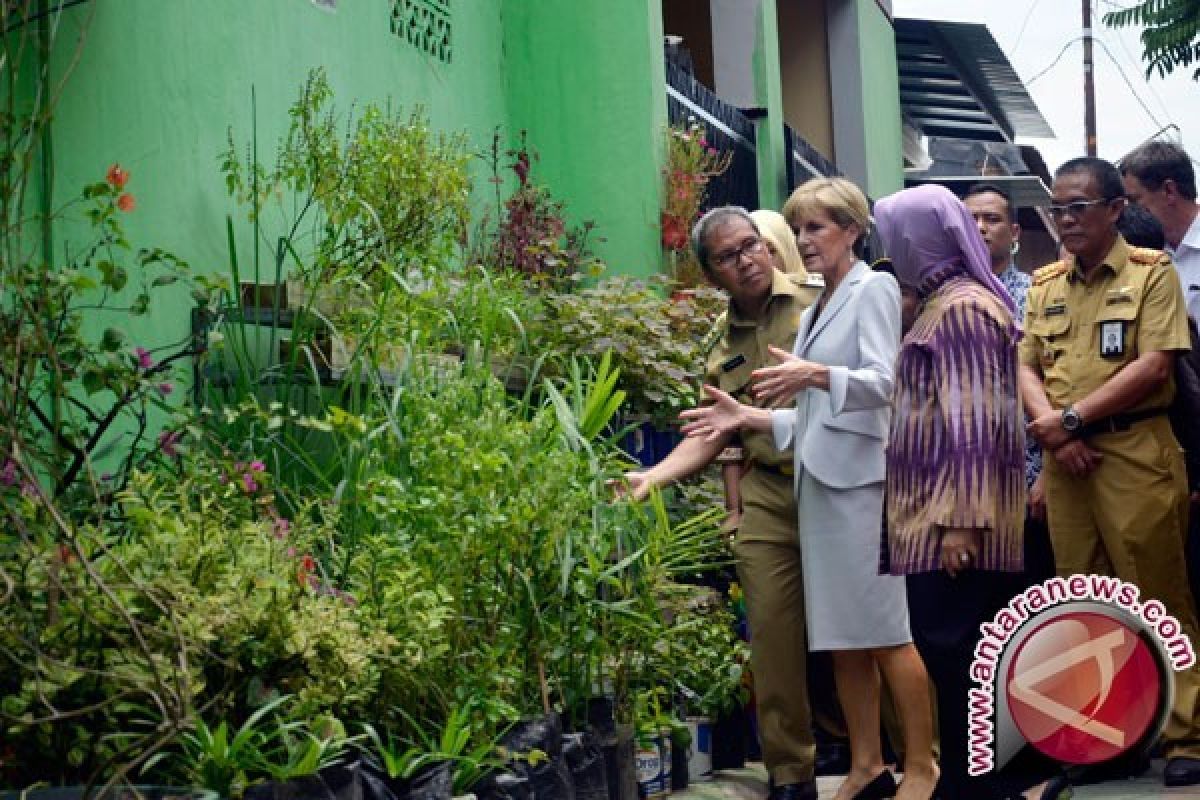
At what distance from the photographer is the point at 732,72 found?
11.9 m

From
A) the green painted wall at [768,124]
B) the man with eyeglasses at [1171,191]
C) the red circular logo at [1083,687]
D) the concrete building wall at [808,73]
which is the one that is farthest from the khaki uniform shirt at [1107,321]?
the concrete building wall at [808,73]

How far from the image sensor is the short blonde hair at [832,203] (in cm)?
614

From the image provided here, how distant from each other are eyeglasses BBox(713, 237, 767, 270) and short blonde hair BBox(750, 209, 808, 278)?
0.51 meters

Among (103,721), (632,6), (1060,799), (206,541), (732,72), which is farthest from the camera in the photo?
→ (732,72)

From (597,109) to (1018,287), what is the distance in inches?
92.6

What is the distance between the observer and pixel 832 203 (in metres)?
6.14

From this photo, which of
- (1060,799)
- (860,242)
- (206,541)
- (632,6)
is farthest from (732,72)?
(206,541)

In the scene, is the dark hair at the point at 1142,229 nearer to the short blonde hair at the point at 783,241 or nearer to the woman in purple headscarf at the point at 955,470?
the short blonde hair at the point at 783,241

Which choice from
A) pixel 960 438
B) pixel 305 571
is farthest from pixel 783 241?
pixel 305 571

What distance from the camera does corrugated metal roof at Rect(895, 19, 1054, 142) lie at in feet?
57.2

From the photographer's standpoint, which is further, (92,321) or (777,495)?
(777,495)

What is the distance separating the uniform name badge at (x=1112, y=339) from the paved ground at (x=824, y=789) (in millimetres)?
1494

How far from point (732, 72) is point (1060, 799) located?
679 cm

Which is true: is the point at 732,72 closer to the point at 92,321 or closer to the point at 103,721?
the point at 92,321
